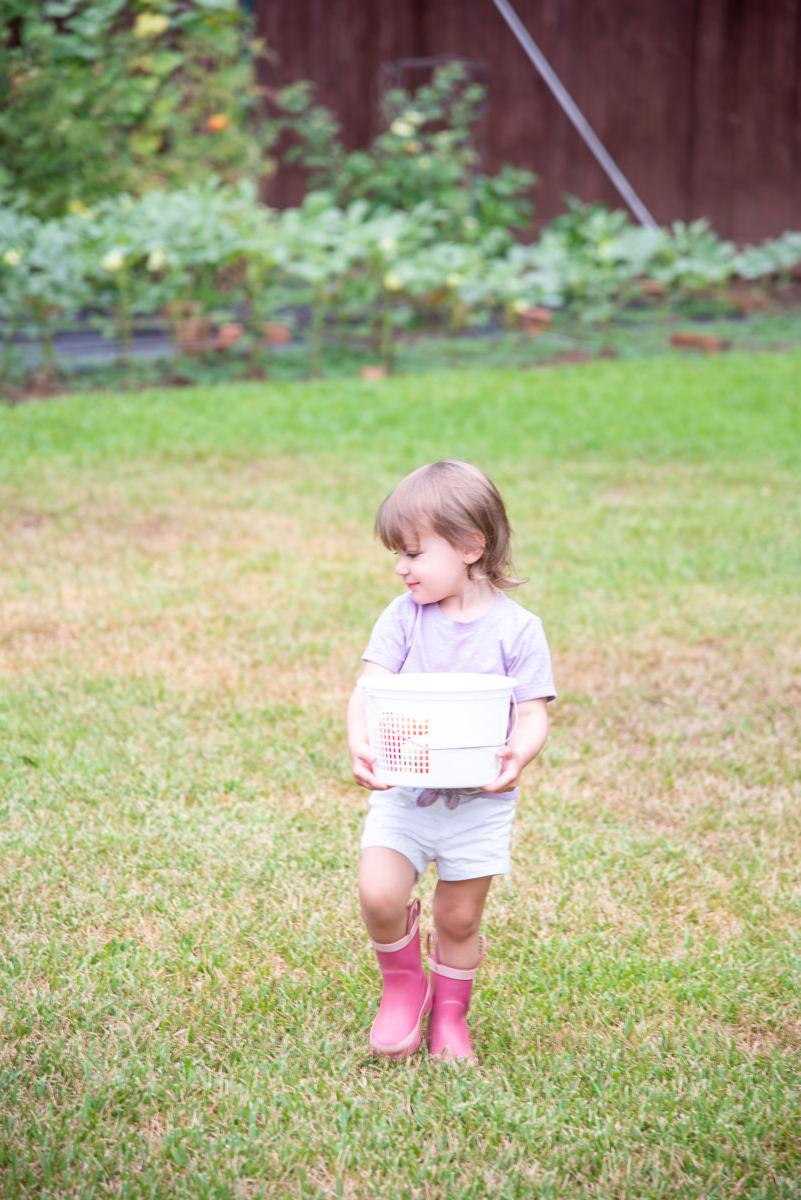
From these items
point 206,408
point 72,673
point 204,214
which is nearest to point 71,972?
point 72,673

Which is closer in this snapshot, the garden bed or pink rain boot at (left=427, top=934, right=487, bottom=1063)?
pink rain boot at (left=427, top=934, right=487, bottom=1063)

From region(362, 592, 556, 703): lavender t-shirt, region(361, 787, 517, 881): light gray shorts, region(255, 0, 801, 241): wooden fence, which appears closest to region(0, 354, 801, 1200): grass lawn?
region(361, 787, 517, 881): light gray shorts

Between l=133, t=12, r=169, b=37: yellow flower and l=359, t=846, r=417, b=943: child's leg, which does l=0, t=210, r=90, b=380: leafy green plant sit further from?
l=359, t=846, r=417, b=943: child's leg

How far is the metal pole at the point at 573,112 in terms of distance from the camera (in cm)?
1231

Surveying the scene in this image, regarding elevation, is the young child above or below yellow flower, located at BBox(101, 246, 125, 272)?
above

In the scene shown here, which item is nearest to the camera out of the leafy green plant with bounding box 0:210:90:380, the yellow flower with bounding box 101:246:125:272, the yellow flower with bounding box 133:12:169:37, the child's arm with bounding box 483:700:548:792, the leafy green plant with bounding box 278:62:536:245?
the child's arm with bounding box 483:700:548:792

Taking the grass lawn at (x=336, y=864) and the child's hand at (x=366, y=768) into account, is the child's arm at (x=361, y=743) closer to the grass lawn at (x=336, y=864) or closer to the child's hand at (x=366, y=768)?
the child's hand at (x=366, y=768)

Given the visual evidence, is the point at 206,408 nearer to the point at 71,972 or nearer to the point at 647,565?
the point at 647,565

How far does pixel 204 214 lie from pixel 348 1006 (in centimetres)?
662

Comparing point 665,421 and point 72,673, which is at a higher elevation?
point 72,673

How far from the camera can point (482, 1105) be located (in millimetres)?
2039

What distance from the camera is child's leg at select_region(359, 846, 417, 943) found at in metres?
2.12

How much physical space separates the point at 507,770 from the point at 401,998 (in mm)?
426

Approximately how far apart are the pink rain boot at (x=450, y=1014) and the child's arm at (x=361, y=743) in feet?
1.09
